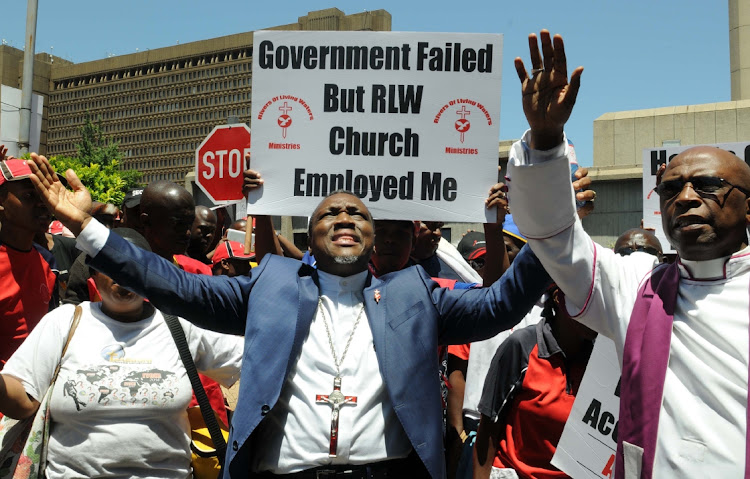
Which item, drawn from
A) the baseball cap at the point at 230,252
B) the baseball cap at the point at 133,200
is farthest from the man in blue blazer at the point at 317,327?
the baseball cap at the point at 230,252

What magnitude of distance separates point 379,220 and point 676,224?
8.04ft

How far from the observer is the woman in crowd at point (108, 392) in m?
3.65

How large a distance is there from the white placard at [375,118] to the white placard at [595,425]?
137 cm

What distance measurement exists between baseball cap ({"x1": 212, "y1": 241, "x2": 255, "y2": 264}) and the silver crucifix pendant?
3588 mm

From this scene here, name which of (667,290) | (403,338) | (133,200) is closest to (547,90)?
(667,290)

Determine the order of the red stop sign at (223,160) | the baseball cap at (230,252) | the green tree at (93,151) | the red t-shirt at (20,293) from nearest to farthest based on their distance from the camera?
1. the red t-shirt at (20,293)
2. the baseball cap at (230,252)
3. the red stop sign at (223,160)
4. the green tree at (93,151)

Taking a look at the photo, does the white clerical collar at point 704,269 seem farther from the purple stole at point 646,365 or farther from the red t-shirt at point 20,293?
the red t-shirt at point 20,293

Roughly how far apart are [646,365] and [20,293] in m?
3.43

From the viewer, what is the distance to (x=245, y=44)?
352 ft

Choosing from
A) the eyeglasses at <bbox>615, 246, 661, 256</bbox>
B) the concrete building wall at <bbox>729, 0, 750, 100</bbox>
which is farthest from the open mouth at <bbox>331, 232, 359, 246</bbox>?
the concrete building wall at <bbox>729, 0, 750, 100</bbox>

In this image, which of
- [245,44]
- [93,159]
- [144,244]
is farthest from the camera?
[245,44]

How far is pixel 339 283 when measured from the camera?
353 cm

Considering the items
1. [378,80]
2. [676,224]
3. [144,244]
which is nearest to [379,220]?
[378,80]

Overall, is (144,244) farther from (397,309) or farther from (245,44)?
(245,44)
